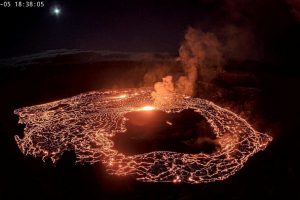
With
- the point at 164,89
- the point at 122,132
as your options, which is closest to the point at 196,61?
the point at 164,89

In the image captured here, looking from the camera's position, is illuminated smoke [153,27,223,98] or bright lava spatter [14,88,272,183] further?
illuminated smoke [153,27,223,98]

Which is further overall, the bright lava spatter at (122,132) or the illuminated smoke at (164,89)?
the illuminated smoke at (164,89)

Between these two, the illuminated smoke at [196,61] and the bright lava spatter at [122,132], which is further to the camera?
the illuminated smoke at [196,61]

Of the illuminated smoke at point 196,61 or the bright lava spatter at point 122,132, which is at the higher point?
the illuminated smoke at point 196,61

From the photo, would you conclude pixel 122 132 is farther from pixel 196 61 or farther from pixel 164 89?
pixel 196 61

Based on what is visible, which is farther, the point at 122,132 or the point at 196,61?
the point at 196,61

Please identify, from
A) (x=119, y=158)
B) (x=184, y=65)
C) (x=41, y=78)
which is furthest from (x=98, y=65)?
(x=119, y=158)

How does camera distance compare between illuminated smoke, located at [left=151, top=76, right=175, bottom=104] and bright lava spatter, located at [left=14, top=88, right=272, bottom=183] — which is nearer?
bright lava spatter, located at [left=14, top=88, right=272, bottom=183]

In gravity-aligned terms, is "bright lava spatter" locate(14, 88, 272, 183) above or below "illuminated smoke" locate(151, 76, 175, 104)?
below
